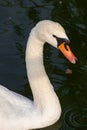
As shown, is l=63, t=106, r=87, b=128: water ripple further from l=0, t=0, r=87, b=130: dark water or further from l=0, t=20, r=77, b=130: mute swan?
l=0, t=20, r=77, b=130: mute swan

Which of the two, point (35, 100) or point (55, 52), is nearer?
point (35, 100)

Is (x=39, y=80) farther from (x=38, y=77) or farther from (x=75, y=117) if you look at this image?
(x=75, y=117)

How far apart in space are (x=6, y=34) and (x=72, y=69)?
4.16ft

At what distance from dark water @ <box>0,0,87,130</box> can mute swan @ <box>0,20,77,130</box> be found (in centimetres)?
26

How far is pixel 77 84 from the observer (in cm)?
716

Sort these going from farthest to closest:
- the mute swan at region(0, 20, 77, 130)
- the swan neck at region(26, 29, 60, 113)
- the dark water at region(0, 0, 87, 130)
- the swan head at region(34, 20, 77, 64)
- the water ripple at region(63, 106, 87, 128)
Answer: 1. the dark water at region(0, 0, 87, 130)
2. the water ripple at region(63, 106, 87, 128)
3. the swan neck at region(26, 29, 60, 113)
4. the mute swan at region(0, 20, 77, 130)
5. the swan head at region(34, 20, 77, 64)

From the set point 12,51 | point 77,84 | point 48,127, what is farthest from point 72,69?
point 48,127

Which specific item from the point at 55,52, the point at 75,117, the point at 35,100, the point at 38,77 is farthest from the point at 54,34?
the point at 55,52

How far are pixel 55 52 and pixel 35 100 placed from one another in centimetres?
185

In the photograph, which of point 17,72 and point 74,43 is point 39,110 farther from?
point 74,43

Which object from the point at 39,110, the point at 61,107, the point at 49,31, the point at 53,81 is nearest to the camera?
the point at 49,31

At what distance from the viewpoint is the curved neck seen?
5816 mm

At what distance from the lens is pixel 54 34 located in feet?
18.2

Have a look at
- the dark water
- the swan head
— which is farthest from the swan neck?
the dark water
